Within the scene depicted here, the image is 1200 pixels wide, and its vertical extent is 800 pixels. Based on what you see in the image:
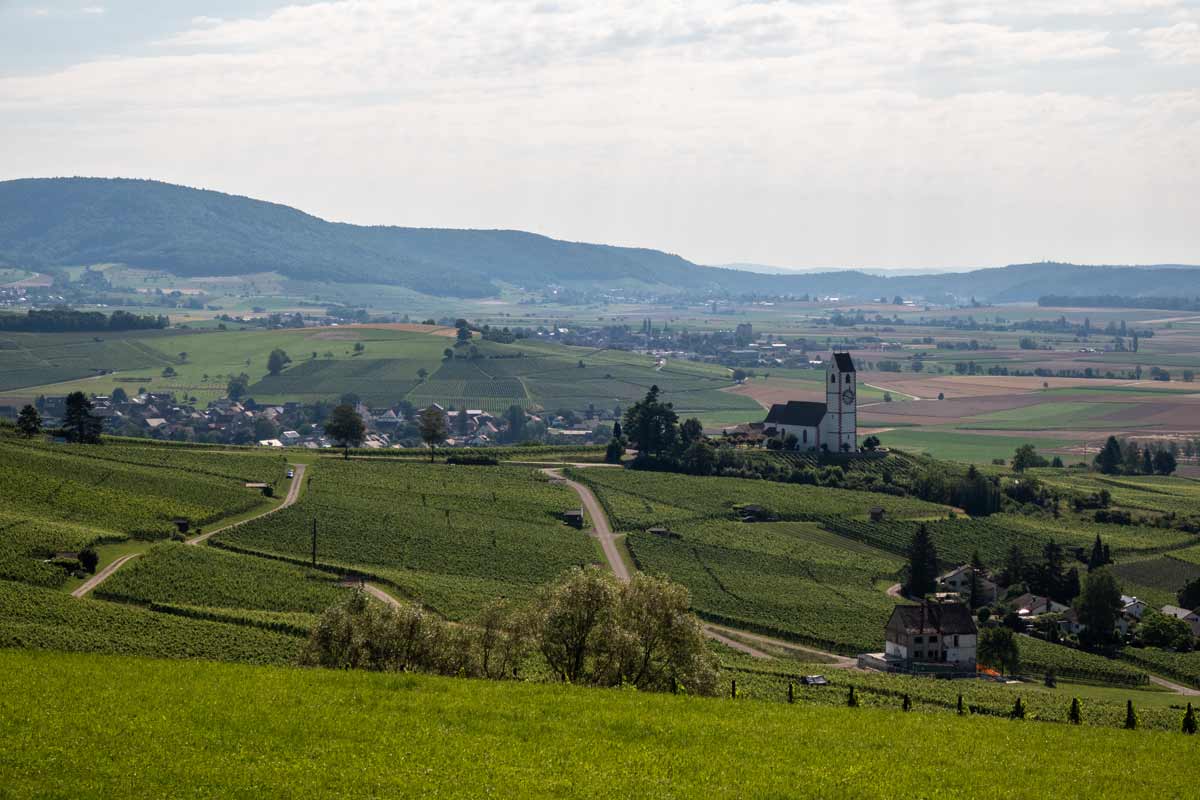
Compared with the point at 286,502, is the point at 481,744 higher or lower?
higher

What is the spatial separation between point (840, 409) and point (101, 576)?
264 feet

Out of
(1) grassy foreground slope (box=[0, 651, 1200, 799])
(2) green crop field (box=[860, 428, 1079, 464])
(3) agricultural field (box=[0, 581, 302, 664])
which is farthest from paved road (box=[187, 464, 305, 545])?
(2) green crop field (box=[860, 428, 1079, 464])

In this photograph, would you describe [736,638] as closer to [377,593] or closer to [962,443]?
[377,593]

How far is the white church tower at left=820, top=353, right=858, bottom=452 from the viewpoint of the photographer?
414 feet

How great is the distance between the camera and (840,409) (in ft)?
416

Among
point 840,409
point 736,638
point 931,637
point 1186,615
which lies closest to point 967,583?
point 1186,615

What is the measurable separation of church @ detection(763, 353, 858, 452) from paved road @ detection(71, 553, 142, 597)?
75027 millimetres

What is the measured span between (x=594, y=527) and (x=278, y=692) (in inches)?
2518

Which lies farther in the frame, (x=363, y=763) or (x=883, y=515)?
(x=883, y=515)

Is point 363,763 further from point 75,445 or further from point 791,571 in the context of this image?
point 75,445

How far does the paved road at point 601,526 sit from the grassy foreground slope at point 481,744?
4159 centimetres

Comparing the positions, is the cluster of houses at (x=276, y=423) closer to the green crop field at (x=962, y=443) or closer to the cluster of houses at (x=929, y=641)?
the green crop field at (x=962, y=443)

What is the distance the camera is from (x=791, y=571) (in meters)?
87.3

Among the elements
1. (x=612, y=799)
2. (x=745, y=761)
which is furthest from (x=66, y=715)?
(x=745, y=761)
